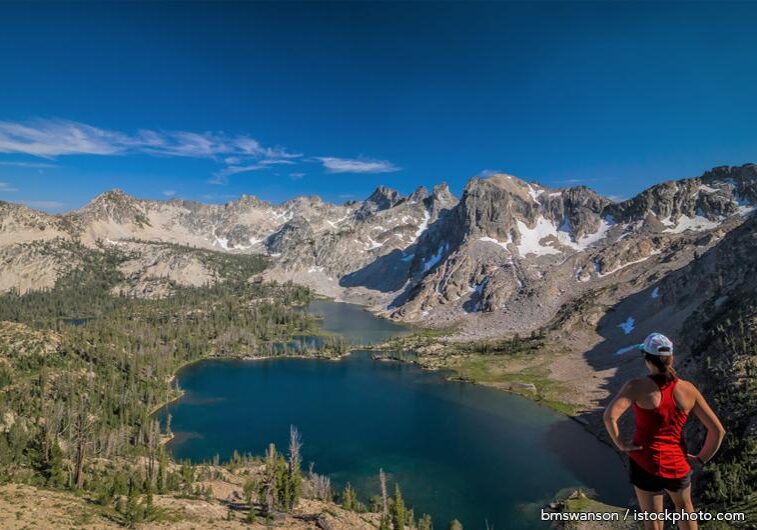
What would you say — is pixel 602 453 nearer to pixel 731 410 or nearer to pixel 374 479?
pixel 731 410

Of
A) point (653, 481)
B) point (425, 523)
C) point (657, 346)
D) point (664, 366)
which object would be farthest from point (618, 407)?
point (425, 523)

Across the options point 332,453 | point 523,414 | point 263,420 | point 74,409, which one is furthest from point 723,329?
point 74,409

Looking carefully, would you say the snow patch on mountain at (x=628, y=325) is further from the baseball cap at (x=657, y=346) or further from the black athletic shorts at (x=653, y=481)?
the baseball cap at (x=657, y=346)

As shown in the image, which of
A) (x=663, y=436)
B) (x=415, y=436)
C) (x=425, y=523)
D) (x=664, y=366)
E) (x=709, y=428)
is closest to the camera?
(x=664, y=366)

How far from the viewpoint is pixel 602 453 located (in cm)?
7700

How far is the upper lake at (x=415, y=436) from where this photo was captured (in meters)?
65.4

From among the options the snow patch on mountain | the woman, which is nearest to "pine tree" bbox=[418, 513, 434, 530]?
the woman

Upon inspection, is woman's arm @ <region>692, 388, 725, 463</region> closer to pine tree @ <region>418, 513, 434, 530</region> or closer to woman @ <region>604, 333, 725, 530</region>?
woman @ <region>604, 333, 725, 530</region>

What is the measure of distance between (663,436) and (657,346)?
1.59 m

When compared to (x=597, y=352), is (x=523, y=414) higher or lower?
lower

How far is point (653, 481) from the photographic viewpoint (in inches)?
316

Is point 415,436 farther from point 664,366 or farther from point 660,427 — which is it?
point 664,366

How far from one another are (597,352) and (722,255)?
137 feet

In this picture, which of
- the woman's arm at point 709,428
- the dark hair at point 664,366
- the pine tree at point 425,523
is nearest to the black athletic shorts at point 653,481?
the woman's arm at point 709,428
